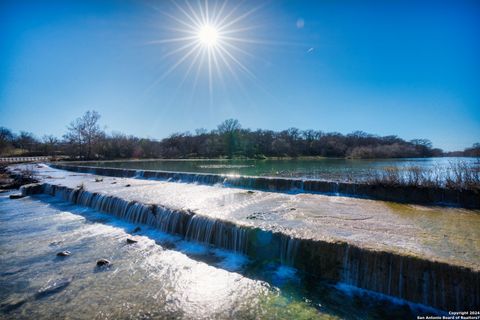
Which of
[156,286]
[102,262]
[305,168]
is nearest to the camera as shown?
[156,286]

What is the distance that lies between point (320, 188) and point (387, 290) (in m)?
8.88

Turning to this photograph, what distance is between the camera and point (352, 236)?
6418 mm

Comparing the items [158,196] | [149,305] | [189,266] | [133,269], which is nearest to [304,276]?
[189,266]

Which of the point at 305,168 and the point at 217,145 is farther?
the point at 217,145

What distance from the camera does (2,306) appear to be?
4.66m

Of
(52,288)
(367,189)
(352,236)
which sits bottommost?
(52,288)

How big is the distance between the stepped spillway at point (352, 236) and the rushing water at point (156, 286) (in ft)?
1.23

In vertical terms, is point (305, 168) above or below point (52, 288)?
above

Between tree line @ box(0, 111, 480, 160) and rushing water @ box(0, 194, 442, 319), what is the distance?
52242 millimetres

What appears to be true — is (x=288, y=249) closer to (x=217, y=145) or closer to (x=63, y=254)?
(x=63, y=254)

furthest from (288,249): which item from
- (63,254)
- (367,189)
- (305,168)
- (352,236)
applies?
(305,168)

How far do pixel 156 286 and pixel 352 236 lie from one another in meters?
4.93

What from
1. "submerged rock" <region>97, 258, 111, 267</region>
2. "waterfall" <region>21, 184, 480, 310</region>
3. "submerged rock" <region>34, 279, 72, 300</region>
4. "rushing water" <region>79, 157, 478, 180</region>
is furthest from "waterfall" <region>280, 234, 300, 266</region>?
"rushing water" <region>79, 157, 478, 180</region>

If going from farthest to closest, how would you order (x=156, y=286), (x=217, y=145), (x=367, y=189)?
(x=217, y=145)
(x=367, y=189)
(x=156, y=286)
